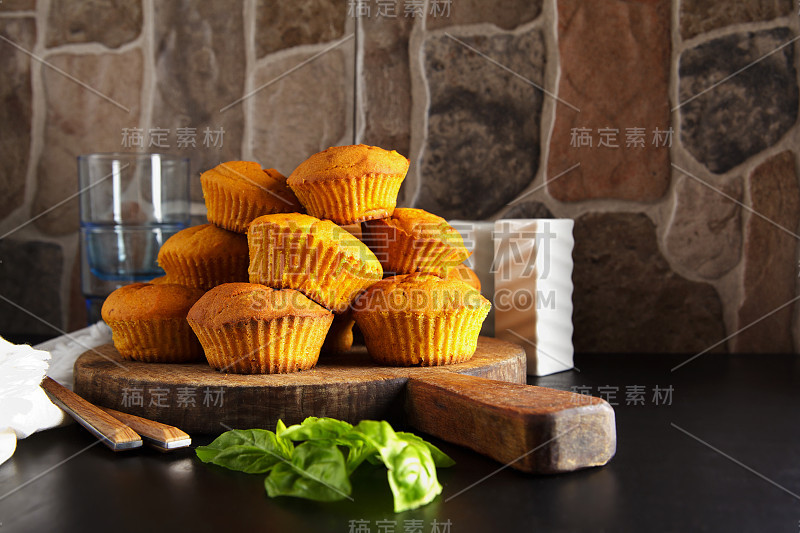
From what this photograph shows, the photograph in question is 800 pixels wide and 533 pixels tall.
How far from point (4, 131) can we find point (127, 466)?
4.57ft

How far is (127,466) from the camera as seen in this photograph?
87cm

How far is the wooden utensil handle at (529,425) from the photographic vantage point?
2.63ft

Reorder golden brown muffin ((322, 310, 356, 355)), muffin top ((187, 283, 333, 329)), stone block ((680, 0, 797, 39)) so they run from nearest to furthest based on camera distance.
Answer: muffin top ((187, 283, 333, 329)) < golden brown muffin ((322, 310, 356, 355)) < stone block ((680, 0, 797, 39))

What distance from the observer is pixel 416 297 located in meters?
1.10

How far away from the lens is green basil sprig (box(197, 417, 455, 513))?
725mm

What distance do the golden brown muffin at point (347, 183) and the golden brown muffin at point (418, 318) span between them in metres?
0.13

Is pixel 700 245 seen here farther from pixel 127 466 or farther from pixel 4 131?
pixel 4 131

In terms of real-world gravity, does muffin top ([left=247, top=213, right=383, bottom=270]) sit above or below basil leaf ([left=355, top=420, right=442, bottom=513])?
above

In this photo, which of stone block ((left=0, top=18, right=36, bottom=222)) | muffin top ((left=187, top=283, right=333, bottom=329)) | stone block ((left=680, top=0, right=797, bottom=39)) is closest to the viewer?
muffin top ((left=187, top=283, right=333, bottom=329))

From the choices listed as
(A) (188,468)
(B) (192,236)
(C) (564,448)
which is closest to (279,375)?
(A) (188,468)

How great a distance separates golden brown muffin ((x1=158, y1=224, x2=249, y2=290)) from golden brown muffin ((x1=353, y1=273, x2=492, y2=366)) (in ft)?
0.78

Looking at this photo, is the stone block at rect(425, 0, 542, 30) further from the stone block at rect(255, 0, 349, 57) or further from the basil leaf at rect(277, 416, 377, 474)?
the basil leaf at rect(277, 416, 377, 474)

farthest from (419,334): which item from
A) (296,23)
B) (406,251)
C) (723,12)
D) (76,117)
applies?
(76,117)

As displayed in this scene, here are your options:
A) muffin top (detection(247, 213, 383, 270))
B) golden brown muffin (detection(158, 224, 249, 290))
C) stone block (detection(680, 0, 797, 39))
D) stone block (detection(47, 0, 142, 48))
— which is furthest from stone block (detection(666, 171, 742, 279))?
stone block (detection(47, 0, 142, 48))
